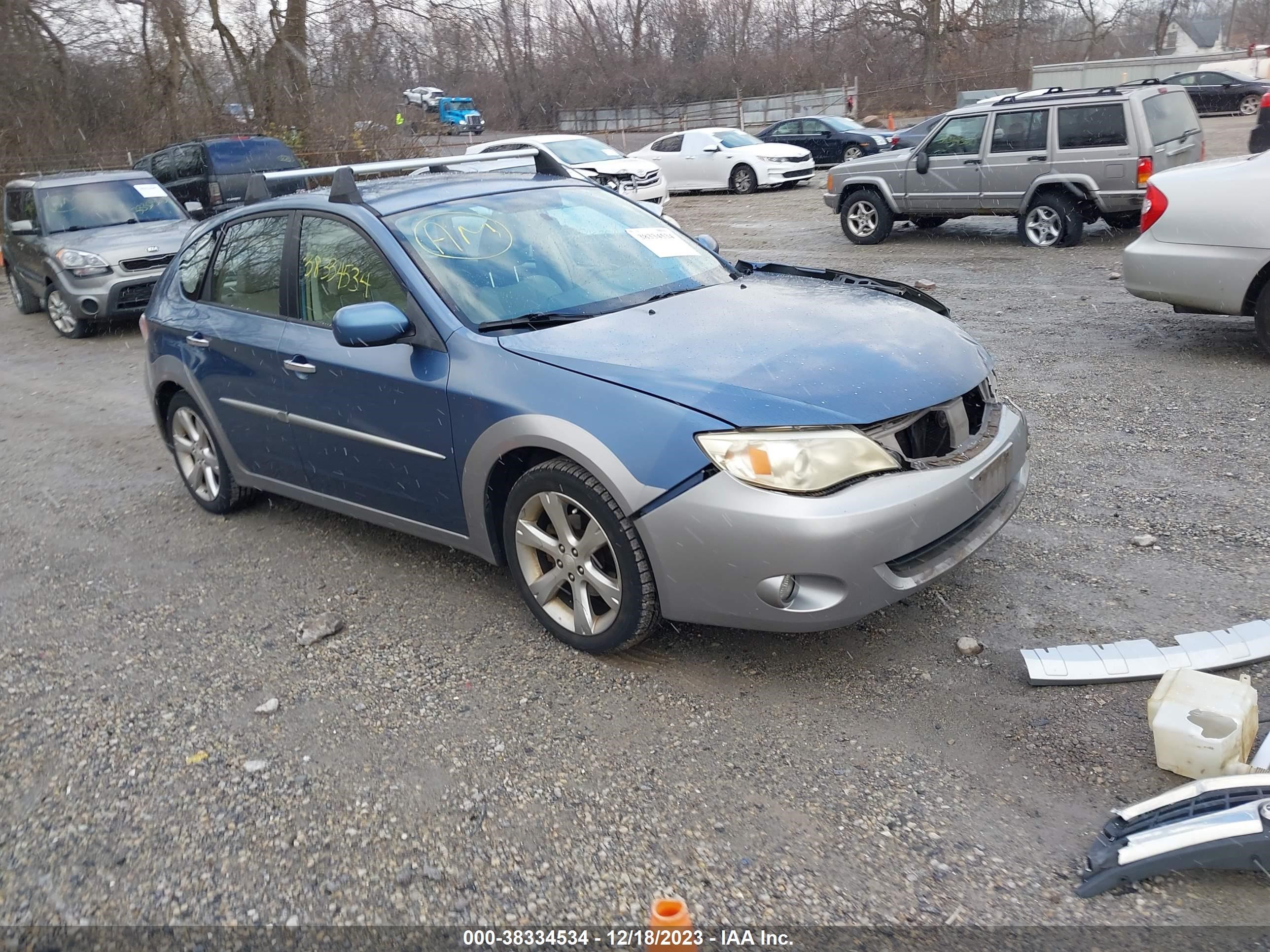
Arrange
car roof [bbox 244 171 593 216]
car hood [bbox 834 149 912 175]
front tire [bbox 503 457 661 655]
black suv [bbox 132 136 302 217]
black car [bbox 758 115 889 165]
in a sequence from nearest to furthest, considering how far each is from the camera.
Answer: front tire [bbox 503 457 661 655], car roof [bbox 244 171 593 216], car hood [bbox 834 149 912 175], black suv [bbox 132 136 302 217], black car [bbox 758 115 889 165]

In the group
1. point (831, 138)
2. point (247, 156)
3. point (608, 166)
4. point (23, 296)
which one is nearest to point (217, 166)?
point (247, 156)

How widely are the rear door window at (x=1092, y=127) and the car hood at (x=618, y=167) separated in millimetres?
8505

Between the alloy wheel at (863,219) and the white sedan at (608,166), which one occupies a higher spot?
the white sedan at (608,166)

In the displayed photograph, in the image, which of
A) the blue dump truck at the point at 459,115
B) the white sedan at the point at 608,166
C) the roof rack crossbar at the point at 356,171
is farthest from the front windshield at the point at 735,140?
the blue dump truck at the point at 459,115

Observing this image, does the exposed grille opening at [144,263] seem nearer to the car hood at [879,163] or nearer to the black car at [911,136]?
the car hood at [879,163]

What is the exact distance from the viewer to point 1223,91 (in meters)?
32.2

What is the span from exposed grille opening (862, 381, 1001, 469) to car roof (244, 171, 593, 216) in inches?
89.6

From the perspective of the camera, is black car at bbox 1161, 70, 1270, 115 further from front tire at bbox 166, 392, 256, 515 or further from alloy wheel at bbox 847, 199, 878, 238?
front tire at bbox 166, 392, 256, 515

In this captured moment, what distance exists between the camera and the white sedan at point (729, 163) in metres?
22.0

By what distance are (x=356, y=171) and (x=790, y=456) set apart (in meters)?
2.95

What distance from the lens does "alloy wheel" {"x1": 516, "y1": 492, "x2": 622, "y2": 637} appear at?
374cm

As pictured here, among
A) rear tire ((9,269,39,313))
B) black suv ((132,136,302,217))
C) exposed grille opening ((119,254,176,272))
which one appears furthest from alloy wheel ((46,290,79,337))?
black suv ((132,136,302,217))

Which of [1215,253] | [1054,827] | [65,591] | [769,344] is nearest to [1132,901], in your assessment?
[1054,827]

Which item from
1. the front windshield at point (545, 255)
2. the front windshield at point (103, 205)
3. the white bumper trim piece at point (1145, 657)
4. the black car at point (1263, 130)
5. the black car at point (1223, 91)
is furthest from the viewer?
the black car at point (1223, 91)
